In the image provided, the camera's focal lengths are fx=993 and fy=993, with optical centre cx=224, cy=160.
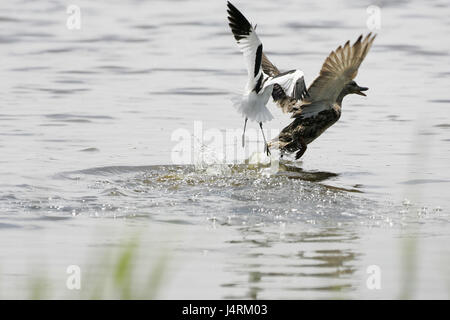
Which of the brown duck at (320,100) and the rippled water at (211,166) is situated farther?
the brown duck at (320,100)

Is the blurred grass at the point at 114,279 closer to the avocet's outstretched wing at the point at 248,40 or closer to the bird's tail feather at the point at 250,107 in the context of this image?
the avocet's outstretched wing at the point at 248,40

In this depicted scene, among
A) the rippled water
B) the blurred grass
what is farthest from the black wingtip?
the blurred grass

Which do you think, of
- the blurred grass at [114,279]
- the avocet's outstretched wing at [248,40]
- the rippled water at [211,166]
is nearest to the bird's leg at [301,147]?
the rippled water at [211,166]

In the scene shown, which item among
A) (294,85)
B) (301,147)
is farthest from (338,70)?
(294,85)

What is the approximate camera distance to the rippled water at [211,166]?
18.5 ft

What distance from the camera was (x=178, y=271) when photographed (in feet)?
18.2

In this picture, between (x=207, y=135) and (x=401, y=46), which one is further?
(x=401, y=46)

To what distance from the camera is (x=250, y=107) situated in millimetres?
8477

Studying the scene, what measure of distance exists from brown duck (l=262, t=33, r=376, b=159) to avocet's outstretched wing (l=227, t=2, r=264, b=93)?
885 mm

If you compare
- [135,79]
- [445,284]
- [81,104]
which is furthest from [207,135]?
[445,284]

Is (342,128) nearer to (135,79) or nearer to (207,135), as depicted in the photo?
(207,135)

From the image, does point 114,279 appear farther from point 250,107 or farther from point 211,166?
point 211,166

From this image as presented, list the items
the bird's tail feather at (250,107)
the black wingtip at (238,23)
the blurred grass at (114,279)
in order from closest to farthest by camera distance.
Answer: the blurred grass at (114,279)
the black wingtip at (238,23)
the bird's tail feather at (250,107)
